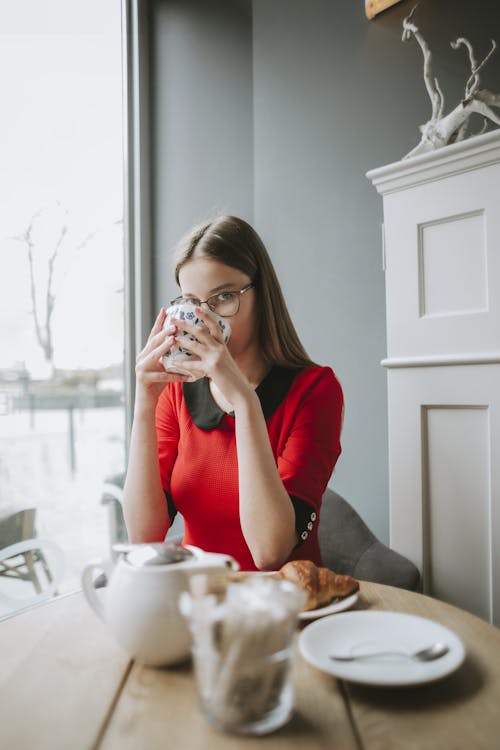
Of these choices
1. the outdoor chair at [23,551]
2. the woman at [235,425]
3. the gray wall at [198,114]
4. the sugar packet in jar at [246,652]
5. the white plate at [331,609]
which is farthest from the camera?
the gray wall at [198,114]

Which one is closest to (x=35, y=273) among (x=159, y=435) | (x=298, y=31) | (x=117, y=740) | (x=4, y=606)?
(x=159, y=435)

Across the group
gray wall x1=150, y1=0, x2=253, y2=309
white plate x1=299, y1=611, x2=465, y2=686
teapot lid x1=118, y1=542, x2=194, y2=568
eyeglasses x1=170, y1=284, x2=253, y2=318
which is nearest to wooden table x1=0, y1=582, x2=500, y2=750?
white plate x1=299, y1=611, x2=465, y2=686

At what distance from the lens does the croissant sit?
757 millimetres

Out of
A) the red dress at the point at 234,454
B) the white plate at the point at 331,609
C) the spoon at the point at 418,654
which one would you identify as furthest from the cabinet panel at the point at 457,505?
the spoon at the point at 418,654

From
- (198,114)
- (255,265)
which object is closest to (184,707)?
(255,265)

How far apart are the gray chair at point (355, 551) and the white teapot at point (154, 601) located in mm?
899

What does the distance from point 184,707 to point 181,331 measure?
0.63 metres

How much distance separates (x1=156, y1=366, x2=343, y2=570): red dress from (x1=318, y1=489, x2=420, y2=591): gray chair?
31cm

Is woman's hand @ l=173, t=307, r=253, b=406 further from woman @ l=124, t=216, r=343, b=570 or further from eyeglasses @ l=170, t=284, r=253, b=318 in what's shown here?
eyeglasses @ l=170, t=284, r=253, b=318

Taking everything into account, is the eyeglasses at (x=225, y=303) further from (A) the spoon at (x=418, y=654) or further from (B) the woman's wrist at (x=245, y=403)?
(A) the spoon at (x=418, y=654)

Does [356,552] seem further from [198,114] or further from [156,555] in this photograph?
[198,114]

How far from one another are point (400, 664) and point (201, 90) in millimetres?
2226

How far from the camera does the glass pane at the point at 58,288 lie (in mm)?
1606

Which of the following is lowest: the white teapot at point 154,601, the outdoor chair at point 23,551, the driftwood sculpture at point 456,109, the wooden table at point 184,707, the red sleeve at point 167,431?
the outdoor chair at point 23,551
